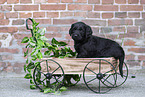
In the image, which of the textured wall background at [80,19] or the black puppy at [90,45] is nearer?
the black puppy at [90,45]

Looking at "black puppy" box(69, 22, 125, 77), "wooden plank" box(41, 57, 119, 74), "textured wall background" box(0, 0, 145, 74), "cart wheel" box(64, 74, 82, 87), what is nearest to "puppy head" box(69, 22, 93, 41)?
"black puppy" box(69, 22, 125, 77)

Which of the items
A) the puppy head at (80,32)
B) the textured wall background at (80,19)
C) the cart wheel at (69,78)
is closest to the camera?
the puppy head at (80,32)

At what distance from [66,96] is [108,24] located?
190 centimetres

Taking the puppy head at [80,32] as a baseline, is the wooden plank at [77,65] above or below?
below

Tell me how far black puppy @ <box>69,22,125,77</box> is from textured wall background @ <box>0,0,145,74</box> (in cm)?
118

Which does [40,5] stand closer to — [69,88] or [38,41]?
[38,41]

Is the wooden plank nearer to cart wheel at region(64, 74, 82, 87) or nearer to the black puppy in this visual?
the black puppy

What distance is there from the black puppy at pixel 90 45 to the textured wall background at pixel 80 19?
1.18 m

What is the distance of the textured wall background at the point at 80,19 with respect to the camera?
444 centimetres

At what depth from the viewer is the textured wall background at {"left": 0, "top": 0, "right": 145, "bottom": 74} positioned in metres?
4.44

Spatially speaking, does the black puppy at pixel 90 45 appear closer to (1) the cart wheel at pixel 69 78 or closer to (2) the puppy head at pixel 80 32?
(2) the puppy head at pixel 80 32

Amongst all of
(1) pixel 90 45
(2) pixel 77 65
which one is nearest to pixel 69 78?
(2) pixel 77 65

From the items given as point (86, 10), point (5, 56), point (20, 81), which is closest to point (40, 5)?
point (86, 10)

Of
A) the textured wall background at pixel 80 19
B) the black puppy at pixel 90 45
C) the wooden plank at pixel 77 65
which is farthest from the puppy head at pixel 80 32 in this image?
the textured wall background at pixel 80 19
